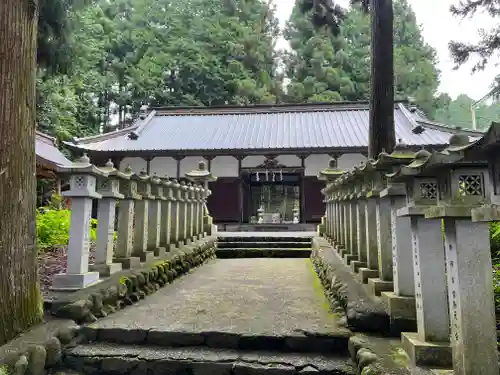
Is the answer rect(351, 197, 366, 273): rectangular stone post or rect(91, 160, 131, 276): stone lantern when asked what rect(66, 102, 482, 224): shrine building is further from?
rect(91, 160, 131, 276): stone lantern

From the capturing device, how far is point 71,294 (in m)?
3.34

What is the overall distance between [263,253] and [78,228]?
5220mm

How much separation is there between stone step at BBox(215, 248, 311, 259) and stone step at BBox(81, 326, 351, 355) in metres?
5.32

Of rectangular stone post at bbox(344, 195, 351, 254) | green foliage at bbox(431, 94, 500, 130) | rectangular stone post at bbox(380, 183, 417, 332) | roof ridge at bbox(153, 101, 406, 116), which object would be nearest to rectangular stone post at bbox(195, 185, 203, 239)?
rectangular stone post at bbox(344, 195, 351, 254)

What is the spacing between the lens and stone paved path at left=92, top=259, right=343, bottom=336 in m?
3.04

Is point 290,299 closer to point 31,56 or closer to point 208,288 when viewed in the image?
point 208,288

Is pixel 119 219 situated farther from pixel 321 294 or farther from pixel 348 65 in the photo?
pixel 348 65

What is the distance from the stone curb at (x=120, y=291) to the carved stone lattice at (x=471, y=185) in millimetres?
2957

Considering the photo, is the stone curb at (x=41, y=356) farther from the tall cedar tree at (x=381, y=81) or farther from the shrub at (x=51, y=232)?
the tall cedar tree at (x=381, y=81)

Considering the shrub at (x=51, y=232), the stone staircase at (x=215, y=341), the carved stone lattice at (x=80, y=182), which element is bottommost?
the stone staircase at (x=215, y=341)

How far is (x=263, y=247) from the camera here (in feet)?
27.8

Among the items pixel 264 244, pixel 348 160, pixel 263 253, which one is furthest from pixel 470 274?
pixel 348 160

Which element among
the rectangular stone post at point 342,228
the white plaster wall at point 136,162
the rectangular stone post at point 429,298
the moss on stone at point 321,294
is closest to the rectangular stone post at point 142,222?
the moss on stone at point 321,294

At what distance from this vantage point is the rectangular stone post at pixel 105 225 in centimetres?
392
